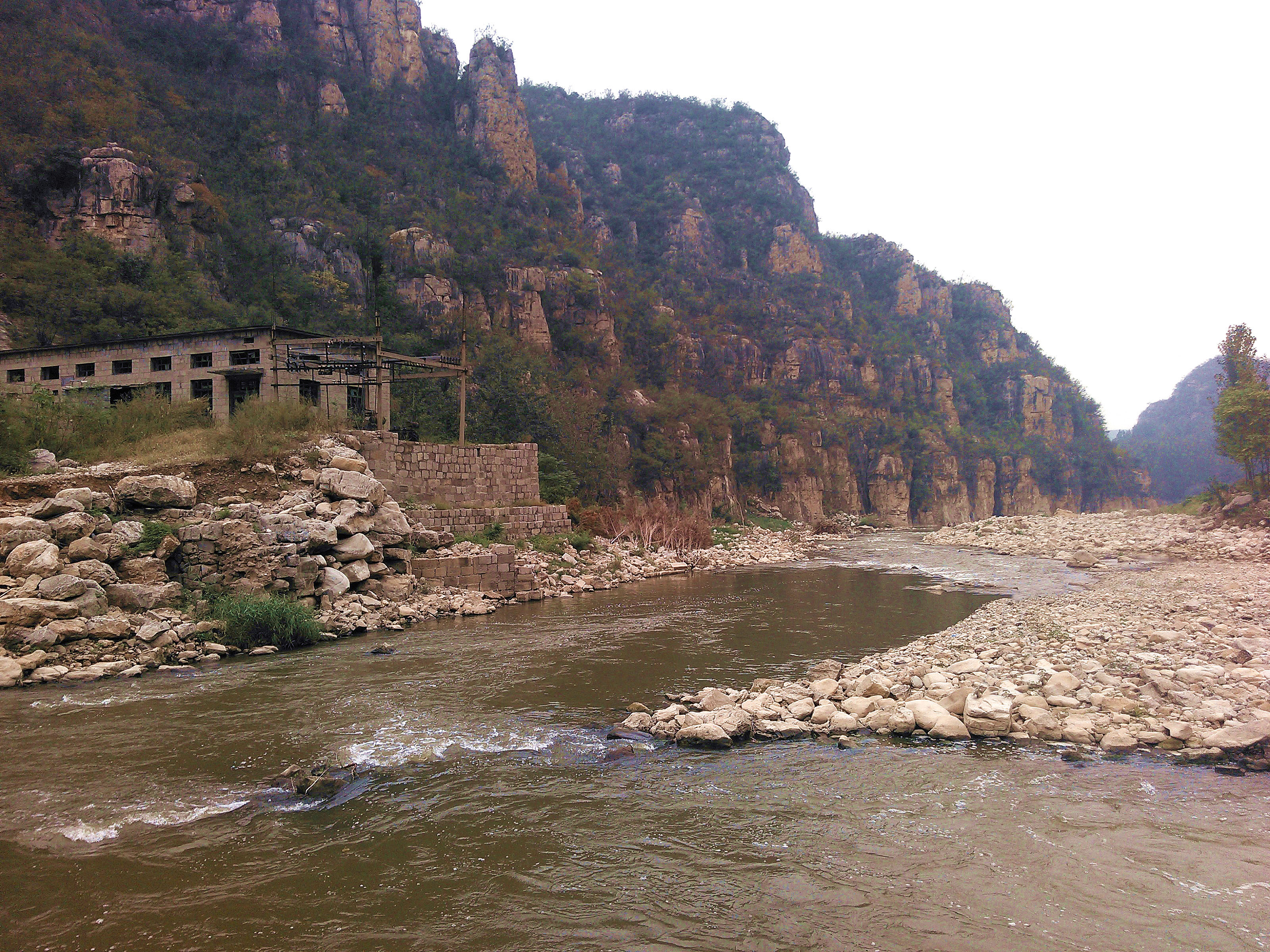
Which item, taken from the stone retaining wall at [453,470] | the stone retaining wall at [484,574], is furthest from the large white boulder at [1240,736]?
the stone retaining wall at [453,470]

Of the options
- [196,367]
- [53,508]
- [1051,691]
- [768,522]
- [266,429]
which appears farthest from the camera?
[768,522]

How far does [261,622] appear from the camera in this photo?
467 inches

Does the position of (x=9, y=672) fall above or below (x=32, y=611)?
below

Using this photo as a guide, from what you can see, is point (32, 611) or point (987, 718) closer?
point (987, 718)

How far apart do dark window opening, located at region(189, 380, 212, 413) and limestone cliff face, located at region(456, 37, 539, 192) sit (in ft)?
153

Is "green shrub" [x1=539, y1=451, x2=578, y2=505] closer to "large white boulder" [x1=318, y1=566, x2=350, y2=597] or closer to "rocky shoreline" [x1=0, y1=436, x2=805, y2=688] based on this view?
"rocky shoreline" [x1=0, y1=436, x2=805, y2=688]

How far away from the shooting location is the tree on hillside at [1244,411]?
3281cm

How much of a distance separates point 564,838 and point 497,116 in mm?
73594

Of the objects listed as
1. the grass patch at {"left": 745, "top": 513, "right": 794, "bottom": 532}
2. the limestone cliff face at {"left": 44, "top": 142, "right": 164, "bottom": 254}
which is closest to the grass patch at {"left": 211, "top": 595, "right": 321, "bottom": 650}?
the limestone cliff face at {"left": 44, "top": 142, "right": 164, "bottom": 254}

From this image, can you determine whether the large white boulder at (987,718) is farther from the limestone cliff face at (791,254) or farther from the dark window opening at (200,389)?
the limestone cliff face at (791,254)

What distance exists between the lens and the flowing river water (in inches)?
165

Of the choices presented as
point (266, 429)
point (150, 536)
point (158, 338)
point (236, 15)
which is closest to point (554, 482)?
point (266, 429)

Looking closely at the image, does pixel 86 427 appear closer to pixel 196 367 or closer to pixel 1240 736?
pixel 196 367

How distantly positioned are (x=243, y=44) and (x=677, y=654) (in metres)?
70.7
